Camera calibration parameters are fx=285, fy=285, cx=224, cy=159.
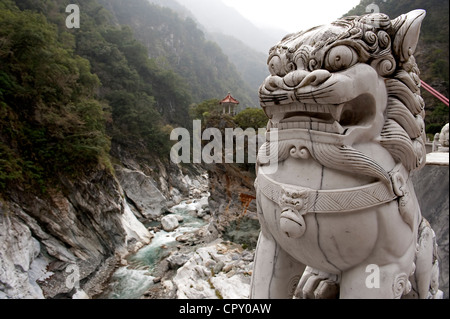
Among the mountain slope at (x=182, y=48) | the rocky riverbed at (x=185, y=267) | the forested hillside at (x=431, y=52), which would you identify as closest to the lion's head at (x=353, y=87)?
the rocky riverbed at (x=185, y=267)

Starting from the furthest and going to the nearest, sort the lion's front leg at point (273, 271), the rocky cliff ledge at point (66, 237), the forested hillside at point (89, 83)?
the forested hillside at point (89, 83) → the rocky cliff ledge at point (66, 237) → the lion's front leg at point (273, 271)

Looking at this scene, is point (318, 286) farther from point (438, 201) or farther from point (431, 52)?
point (431, 52)

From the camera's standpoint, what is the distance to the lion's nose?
1.42 metres

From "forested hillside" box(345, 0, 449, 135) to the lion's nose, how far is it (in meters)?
17.4

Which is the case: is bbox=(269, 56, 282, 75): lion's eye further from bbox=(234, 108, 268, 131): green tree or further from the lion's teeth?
bbox=(234, 108, 268, 131): green tree

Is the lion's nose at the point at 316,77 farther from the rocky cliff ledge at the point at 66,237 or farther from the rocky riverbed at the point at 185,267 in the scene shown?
the rocky cliff ledge at the point at 66,237

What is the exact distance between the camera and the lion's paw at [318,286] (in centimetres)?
187

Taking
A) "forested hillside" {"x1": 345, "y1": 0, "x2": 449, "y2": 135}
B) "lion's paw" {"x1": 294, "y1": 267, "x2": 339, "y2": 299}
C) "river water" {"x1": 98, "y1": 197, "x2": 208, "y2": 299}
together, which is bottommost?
"river water" {"x1": 98, "y1": 197, "x2": 208, "y2": 299}

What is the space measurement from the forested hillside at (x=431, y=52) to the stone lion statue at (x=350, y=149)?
1707 centimetres

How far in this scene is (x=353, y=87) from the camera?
1.45 m

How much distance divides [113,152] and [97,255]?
10197mm

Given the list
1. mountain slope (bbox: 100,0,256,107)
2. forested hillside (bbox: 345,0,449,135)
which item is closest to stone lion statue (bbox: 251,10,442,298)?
forested hillside (bbox: 345,0,449,135)

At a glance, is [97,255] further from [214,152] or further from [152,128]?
[152,128]

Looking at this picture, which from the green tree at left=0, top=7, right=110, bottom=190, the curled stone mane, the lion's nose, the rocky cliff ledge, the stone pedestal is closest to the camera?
the lion's nose
